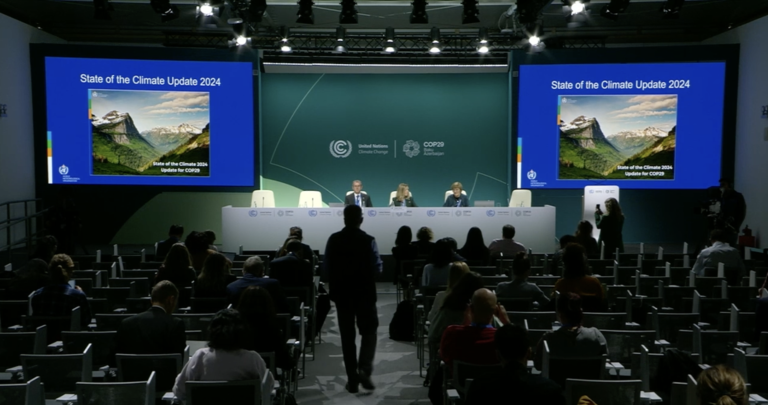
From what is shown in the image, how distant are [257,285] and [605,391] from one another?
117 inches

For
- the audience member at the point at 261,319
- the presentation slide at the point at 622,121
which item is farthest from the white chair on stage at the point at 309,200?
the audience member at the point at 261,319

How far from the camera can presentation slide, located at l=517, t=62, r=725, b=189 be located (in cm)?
1482

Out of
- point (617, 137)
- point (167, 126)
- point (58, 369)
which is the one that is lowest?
point (58, 369)

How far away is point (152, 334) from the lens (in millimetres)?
4648

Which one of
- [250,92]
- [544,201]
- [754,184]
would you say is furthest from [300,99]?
[754,184]

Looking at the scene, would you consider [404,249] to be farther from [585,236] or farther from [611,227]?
[611,227]

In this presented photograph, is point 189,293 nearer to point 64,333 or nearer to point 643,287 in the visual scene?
point 64,333

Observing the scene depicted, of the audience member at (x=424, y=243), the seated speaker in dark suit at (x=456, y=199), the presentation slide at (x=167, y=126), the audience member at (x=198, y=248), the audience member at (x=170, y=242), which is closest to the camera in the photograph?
the audience member at (x=198, y=248)

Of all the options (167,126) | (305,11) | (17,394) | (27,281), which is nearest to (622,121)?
(305,11)

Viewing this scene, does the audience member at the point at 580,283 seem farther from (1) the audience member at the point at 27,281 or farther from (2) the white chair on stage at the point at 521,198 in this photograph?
(2) the white chair on stage at the point at 521,198

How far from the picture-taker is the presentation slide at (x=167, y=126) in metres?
14.6

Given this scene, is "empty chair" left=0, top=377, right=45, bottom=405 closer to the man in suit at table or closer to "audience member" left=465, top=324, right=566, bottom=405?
"audience member" left=465, top=324, right=566, bottom=405

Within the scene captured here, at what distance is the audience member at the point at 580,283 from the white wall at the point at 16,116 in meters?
10.5

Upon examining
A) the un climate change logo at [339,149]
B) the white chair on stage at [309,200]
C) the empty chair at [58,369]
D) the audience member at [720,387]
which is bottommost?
the empty chair at [58,369]
